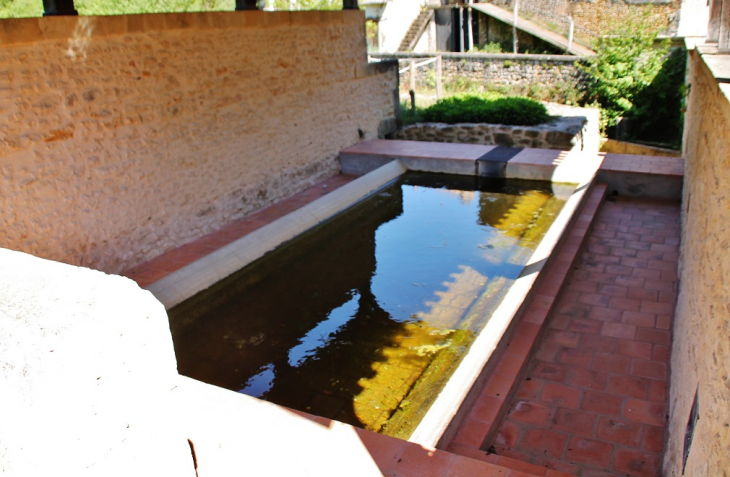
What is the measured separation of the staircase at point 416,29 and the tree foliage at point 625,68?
933 centimetres

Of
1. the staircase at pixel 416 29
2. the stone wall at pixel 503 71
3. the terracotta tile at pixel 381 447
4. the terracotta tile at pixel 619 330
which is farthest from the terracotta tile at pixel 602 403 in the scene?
the staircase at pixel 416 29

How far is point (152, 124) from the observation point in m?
6.39

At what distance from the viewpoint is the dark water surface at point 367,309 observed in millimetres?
4371

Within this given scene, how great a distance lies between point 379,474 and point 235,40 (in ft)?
19.4

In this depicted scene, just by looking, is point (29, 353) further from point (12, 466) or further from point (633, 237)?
point (633, 237)

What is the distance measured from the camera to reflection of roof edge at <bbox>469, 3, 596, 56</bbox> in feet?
64.8

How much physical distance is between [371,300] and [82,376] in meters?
3.70

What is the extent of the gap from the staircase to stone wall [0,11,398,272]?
15.8m

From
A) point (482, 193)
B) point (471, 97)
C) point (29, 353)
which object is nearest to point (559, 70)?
point (471, 97)

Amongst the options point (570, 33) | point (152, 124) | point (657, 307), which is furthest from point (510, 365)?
point (570, 33)

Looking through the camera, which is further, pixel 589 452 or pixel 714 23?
pixel 714 23

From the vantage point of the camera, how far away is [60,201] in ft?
18.1

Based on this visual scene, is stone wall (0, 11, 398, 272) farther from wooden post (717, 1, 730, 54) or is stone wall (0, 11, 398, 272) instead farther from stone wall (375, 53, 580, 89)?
stone wall (375, 53, 580, 89)

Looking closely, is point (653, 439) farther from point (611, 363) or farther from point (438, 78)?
point (438, 78)
